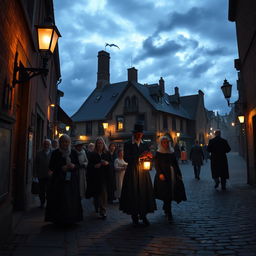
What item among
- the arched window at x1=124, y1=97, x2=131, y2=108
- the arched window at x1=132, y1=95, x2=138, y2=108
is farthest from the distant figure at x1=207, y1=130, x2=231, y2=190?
the arched window at x1=124, y1=97, x2=131, y2=108

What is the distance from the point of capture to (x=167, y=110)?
99.9ft

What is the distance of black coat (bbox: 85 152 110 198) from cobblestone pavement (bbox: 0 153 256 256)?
580mm

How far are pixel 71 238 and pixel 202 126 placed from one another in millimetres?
39158

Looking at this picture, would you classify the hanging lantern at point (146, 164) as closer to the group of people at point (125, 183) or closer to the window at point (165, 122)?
the group of people at point (125, 183)

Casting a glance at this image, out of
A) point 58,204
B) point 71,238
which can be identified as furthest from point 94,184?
point 71,238

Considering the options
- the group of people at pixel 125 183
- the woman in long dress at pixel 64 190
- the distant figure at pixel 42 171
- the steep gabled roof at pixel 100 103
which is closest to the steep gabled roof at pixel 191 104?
the steep gabled roof at pixel 100 103

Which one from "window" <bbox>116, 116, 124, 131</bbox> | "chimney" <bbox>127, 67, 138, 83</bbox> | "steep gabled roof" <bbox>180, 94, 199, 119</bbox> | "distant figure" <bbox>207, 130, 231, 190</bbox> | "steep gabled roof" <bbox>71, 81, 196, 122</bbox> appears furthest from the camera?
"steep gabled roof" <bbox>180, 94, 199, 119</bbox>

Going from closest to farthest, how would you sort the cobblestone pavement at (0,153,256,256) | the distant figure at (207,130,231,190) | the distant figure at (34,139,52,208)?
the cobblestone pavement at (0,153,256,256) < the distant figure at (34,139,52,208) < the distant figure at (207,130,231,190)

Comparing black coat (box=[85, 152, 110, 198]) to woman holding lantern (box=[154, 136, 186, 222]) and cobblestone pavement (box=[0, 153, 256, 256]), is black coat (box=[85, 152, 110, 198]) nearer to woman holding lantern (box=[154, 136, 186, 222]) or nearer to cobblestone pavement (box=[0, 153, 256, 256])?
cobblestone pavement (box=[0, 153, 256, 256])

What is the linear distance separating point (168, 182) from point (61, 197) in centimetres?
227

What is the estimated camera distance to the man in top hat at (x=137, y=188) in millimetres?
4782

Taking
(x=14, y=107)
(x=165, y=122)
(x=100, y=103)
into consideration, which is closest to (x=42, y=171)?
(x=14, y=107)

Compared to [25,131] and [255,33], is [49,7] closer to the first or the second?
[25,131]

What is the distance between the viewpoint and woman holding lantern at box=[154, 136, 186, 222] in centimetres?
525
